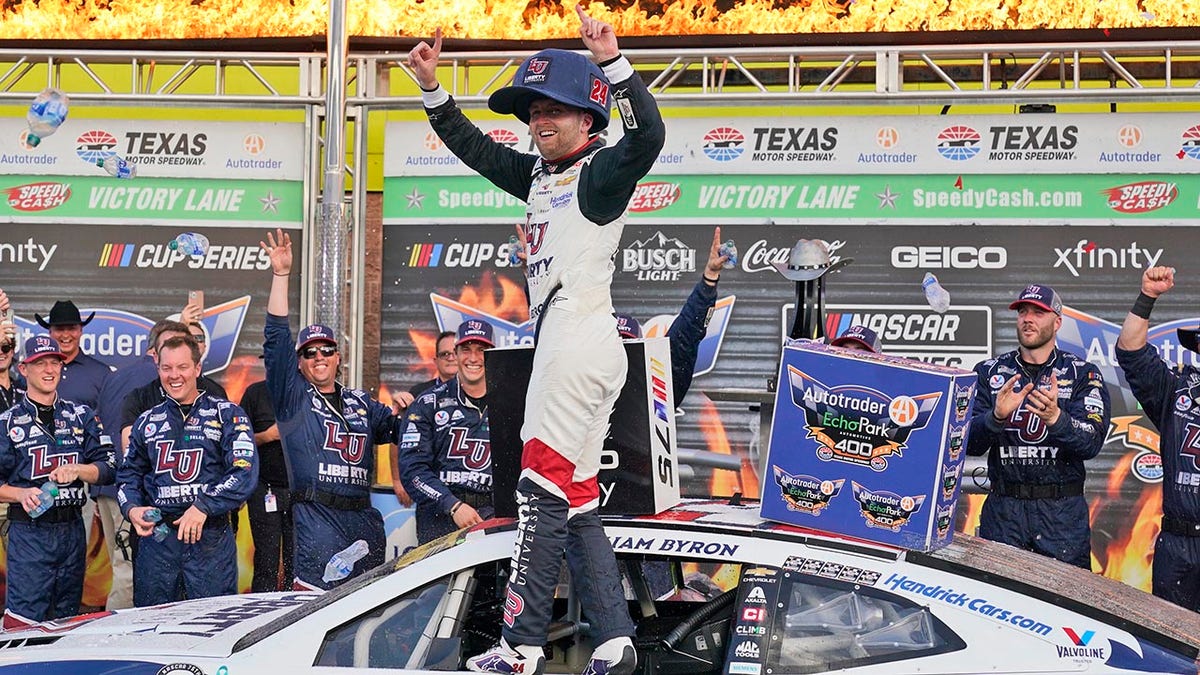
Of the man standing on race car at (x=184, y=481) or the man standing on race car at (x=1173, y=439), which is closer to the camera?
the man standing on race car at (x=1173, y=439)

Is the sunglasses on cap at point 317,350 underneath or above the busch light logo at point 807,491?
above

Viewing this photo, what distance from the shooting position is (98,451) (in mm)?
7457

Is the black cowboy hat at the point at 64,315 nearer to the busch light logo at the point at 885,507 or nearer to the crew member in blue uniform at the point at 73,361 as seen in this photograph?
the crew member in blue uniform at the point at 73,361

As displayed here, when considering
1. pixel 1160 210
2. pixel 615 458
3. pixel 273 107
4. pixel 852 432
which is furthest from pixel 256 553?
pixel 1160 210

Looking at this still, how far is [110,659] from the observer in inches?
169

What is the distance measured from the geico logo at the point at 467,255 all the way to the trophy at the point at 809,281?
3392 mm

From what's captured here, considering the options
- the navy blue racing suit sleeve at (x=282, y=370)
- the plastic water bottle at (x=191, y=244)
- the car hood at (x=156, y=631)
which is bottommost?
the car hood at (x=156, y=631)

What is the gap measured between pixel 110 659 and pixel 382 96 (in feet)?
18.9

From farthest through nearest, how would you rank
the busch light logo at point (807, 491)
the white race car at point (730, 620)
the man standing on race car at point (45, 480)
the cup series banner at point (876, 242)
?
the cup series banner at point (876, 242), the man standing on race car at point (45, 480), the busch light logo at point (807, 491), the white race car at point (730, 620)

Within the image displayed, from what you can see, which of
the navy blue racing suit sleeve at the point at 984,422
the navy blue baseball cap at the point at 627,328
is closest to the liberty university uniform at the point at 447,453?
the navy blue baseball cap at the point at 627,328

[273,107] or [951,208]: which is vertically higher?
[273,107]

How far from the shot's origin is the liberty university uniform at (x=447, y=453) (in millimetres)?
7281

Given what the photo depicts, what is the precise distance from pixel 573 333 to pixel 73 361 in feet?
18.1

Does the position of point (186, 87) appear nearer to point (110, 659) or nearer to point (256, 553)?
point (256, 553)
